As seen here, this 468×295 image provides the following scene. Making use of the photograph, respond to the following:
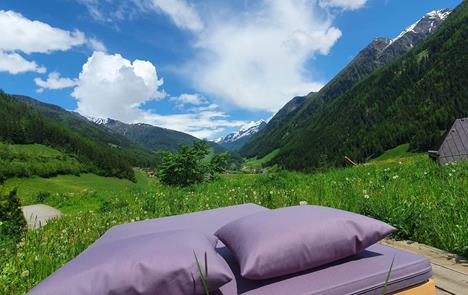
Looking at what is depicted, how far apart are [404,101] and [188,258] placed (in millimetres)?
186441

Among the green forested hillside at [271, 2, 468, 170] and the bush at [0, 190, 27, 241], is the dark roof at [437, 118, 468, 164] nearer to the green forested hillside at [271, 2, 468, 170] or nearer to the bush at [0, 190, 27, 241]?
the bush at [0, 190, 27, 241]

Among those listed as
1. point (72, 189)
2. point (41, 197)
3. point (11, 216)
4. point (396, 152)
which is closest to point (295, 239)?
point (11, 216)

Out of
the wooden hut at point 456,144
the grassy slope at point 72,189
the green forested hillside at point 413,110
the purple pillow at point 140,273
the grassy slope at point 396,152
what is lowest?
the grassy slope at point 72,189

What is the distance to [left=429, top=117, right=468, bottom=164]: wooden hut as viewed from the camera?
71.4 ft

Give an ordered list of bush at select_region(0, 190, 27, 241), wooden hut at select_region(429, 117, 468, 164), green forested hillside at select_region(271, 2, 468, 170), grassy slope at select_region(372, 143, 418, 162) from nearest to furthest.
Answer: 1. bush at select_region(0, 190, 27, 241)
2. wooden hut at select_region(429, 117, 468, 164)
3. grassy slope at select_region(372, 143, 418, 162)
4. green forested hillside at select_region(271, 2, 468, 170)

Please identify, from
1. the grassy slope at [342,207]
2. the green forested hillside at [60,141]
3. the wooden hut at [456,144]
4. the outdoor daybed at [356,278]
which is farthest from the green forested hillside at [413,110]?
the outdoor daybed at [356,278]

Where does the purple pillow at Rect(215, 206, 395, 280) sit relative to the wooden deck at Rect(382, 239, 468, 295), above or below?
above

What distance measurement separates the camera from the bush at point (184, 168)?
2370 cm

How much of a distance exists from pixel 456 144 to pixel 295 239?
22.4 m

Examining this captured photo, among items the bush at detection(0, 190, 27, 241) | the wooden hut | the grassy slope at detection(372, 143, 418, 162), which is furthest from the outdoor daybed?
the grassy slope at detection(372, 143, 418, 162)

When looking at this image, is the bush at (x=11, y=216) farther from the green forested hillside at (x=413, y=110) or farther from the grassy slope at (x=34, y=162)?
the grassy slope at (x=34, y=162)

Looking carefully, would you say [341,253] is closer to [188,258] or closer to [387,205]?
[188,258]

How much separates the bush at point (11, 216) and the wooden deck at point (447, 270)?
866 centimetres

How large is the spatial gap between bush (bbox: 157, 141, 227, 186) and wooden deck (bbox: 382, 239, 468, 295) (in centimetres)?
1895
